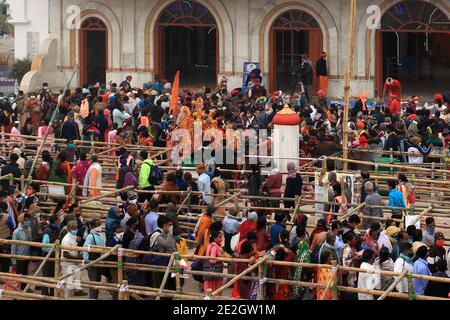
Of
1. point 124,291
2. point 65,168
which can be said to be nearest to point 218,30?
point 65,168

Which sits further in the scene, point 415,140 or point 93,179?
point 415,140

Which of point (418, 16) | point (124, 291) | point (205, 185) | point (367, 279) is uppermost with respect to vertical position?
point (418, 16)

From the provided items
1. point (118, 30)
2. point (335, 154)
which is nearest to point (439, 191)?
point (335, 154)

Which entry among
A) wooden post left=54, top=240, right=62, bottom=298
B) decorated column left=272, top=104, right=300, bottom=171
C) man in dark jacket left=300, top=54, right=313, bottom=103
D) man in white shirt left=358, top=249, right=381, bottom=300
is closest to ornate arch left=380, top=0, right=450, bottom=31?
man in dark jacket left=300, top=54, right=313, bottom=103

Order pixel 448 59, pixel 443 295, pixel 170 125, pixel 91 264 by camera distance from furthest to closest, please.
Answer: pixel 448 59
pixel 170 125
pixel 91 264
pixel 443 295

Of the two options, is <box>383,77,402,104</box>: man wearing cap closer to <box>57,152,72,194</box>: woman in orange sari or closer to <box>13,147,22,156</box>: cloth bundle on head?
<box>13,147,22,156</box>: cloth bundle on head

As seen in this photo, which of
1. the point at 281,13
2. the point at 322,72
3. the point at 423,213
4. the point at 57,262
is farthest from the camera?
the point at 281,13

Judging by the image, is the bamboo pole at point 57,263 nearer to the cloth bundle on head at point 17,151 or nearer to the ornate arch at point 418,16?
the cloth bundle on head at point 17,151

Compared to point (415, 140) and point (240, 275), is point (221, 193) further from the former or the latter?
point (240, 275)

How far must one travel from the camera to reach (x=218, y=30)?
136 feet

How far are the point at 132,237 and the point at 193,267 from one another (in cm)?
113

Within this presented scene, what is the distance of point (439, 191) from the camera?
88.6 feet

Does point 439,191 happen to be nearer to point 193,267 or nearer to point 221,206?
point 221,206

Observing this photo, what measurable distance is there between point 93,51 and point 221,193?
60.7ft
